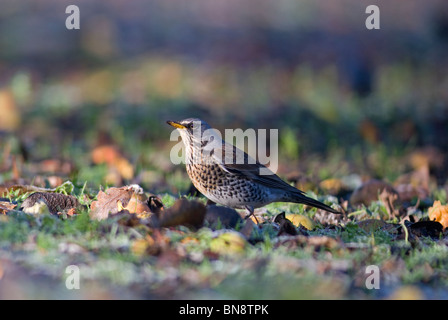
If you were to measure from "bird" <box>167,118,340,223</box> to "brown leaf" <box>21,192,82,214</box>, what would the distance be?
3.53ft

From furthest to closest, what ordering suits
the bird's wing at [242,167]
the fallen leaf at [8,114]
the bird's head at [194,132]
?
the fallen leaf at [8,114]
the bird's head at [194,132]
the bird's wing at [242,167]

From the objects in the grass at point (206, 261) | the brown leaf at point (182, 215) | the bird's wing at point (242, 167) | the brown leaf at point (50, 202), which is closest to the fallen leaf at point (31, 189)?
the brown leaf at point (50, 202)

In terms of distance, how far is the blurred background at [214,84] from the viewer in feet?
29.3

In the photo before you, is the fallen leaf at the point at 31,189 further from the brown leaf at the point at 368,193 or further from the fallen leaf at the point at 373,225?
the brown leaf at the point at 368,193

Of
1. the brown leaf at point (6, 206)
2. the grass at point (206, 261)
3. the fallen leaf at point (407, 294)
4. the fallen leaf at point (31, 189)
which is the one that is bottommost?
the fallen leaf at point (407, 294)

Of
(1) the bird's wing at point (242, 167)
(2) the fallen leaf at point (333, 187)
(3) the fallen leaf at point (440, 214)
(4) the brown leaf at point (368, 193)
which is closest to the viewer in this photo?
(3) the fallen leaf at point (440, 214)

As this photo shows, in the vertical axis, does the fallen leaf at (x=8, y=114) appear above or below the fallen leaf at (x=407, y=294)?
above

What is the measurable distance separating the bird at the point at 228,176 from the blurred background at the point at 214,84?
1.27 meters

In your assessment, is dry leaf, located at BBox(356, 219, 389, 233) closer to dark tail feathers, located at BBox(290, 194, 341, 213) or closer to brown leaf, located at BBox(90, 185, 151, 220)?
dark tail feathers, located at BBox(290, 194, 341, 213)

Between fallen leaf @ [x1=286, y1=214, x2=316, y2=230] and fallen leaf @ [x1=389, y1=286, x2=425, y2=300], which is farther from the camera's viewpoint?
fallen leaf @ [x1=286, y1=214, x2=316, y2=230]

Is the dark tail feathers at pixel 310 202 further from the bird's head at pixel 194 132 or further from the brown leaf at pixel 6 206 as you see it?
the brown leaf at pixel 6 206

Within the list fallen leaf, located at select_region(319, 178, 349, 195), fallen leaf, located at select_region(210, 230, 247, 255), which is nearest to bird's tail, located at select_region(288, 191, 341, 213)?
fallen leaf, located at select_region(319, 178, 349, 195)

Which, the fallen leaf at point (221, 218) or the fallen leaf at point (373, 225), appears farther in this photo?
the fallen leaf at point (373, 225)

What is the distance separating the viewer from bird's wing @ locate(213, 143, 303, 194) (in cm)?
596
